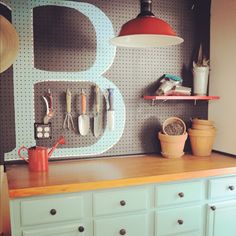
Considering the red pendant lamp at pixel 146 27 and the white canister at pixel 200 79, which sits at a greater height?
the red pendant lamp at pixel 146 27

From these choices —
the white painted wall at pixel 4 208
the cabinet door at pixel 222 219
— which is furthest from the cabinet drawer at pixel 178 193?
the white painted wall at pixel 4 208

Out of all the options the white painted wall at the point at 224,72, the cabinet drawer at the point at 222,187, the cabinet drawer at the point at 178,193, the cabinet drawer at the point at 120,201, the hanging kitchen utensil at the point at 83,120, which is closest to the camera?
the cabinet drawer at the point at 120,201

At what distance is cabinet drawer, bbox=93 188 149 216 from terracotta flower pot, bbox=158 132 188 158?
58cm

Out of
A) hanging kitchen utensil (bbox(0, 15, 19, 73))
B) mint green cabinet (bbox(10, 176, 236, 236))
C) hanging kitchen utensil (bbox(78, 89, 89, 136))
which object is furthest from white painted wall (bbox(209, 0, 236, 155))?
hanging kitchen utensil (bbox(0, 15, 19, 73))

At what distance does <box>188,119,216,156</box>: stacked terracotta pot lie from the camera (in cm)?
241

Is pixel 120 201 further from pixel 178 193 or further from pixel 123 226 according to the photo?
pixel 178 193

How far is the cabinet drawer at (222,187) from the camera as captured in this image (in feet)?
6.57

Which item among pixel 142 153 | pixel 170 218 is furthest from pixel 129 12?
pixel 170 218

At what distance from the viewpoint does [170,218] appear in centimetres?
191

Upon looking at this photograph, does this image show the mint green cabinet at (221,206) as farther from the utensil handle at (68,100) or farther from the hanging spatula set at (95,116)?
the utensil handle at (68,100)

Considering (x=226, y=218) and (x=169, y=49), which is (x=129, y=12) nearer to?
(x=169, y=49)

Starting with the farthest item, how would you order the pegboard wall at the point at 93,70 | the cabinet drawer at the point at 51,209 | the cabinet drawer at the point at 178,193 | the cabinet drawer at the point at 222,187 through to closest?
the pegboard wall at the point at 93,70 < the cabinet drawer at the point at 222,187 < the cabinet drawer at the point at 178,193 < the cabinet drawer at the point at 51,209

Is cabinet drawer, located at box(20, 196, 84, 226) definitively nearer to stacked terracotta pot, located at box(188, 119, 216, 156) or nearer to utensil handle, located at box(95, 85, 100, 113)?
utensil handle, located at box(95, 85, 100, 113)

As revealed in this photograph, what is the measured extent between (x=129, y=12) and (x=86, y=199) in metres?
1.47
